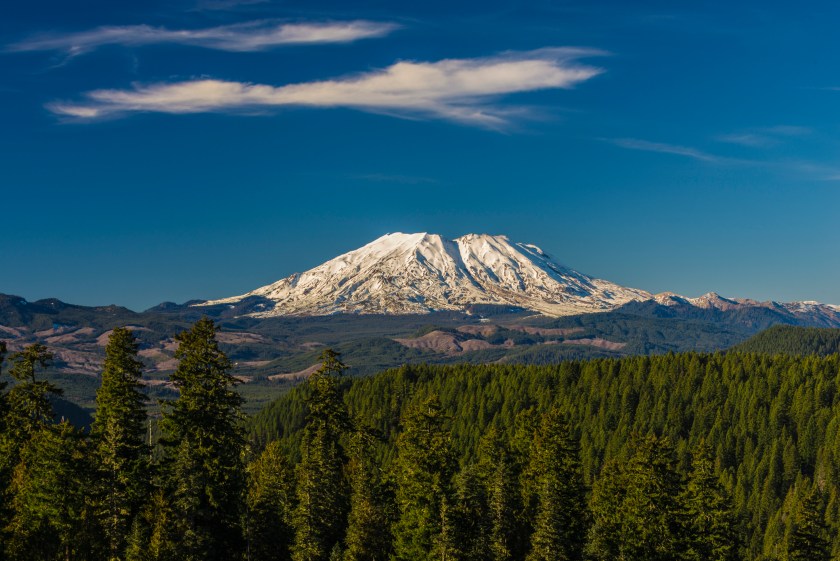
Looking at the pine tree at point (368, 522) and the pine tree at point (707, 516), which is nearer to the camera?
the pine tree at point (368, 522)

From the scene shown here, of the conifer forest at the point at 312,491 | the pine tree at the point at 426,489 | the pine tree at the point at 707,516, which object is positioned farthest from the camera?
the pine tree at the point at 707,516

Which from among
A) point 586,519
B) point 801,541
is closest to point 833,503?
point 801,541

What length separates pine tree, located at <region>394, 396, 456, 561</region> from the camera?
6109cm

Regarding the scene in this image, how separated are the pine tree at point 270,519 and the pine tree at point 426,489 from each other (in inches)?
426

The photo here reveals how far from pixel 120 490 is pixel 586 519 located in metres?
39.1

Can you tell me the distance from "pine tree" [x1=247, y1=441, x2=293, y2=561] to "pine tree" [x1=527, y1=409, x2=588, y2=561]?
2039 cm

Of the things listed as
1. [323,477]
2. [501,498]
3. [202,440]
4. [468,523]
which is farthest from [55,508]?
[501,498]

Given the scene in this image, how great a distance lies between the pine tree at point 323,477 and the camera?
66312mm

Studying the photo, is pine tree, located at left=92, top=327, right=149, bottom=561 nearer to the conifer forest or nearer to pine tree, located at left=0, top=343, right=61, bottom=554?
the conifer forest

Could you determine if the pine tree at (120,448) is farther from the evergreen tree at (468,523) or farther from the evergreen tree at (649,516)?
the evergreen tree at (649,516)

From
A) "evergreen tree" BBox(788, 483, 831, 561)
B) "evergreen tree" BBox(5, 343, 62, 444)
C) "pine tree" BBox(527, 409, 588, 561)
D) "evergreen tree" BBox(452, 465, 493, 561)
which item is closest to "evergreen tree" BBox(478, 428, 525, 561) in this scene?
"evergreen tree" BBox(452, 465, 493, 561)

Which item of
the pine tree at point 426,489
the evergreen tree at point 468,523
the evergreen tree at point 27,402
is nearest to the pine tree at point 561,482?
the evergreen tree at point 468,523

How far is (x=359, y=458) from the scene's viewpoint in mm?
82250

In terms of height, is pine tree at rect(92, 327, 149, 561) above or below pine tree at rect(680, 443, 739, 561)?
above
